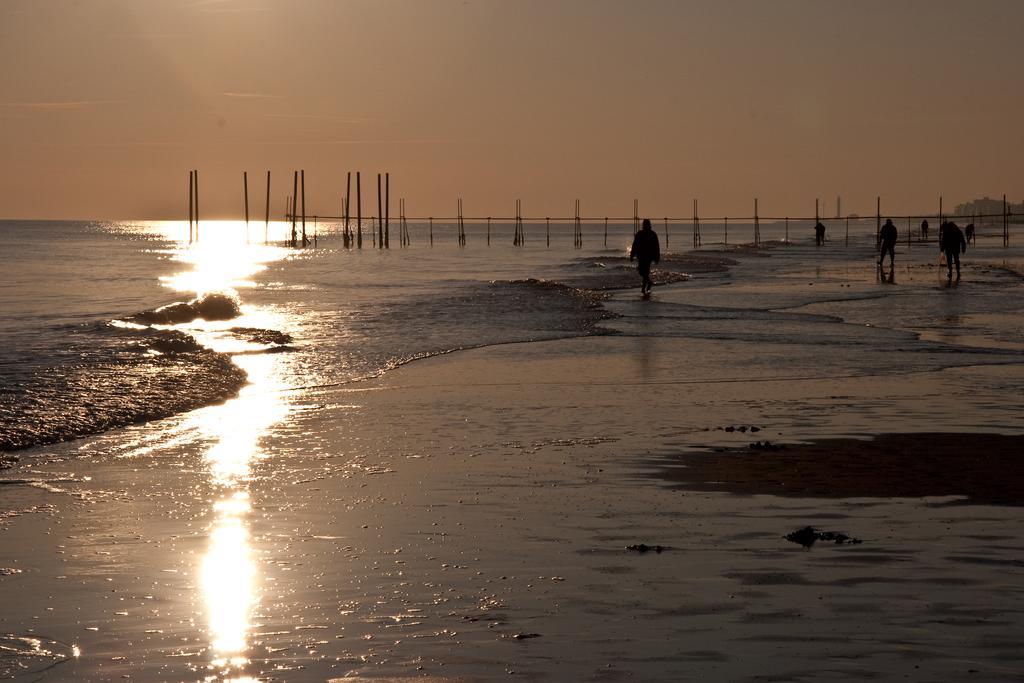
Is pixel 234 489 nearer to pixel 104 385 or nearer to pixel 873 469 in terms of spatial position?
pixel 873 469

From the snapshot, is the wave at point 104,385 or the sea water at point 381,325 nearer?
A: the wave at point 104,385

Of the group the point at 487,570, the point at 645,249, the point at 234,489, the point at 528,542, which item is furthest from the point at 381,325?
the point at 487,570

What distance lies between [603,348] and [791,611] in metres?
12.2

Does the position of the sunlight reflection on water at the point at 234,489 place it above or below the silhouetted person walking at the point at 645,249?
below

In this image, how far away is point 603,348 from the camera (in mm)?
17203

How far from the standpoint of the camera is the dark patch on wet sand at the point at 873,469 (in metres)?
7.41

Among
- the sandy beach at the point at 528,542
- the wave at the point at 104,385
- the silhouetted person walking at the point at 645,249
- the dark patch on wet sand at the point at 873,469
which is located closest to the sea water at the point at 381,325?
the wave at the point at 104,385

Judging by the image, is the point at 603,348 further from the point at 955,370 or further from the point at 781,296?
the point at 781,296

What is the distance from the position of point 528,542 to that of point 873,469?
2.98m

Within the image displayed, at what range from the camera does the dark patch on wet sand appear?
24.3 feet

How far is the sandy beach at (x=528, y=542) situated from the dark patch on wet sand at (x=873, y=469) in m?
0.03

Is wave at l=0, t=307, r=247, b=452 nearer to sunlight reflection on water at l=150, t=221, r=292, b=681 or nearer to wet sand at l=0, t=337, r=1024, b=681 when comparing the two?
sunlight reflection on water at l=150, t=221, r=292, b=681

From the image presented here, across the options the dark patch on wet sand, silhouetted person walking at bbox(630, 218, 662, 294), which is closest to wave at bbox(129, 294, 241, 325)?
silhouetted person walking at bbox(630, 218, 662, 294)

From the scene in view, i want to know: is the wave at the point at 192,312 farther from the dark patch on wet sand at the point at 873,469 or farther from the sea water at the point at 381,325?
the dark patch on wet sand at the point at 873,469
